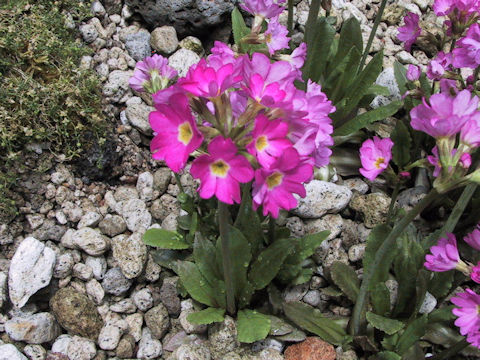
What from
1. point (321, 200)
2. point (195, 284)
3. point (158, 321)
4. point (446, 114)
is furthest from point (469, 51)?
point (158, 321)

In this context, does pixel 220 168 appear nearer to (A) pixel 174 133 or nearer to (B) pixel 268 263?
(A) pixel 174 133

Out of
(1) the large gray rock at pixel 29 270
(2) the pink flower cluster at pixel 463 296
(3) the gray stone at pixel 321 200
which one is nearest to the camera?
(2) the pink flower cluster at pixel 463 296

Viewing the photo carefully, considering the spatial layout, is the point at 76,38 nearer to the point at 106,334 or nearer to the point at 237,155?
the point at 106,334

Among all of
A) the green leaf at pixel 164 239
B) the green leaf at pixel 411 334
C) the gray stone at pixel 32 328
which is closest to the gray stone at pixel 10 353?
the gray stone at pixel 32 328

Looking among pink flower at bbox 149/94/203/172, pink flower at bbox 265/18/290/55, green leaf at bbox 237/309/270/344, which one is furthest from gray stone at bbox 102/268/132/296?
pink flower at bbox 265/18/290/55

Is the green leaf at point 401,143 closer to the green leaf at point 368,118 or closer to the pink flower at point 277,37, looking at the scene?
the green leaf at point 368,118
